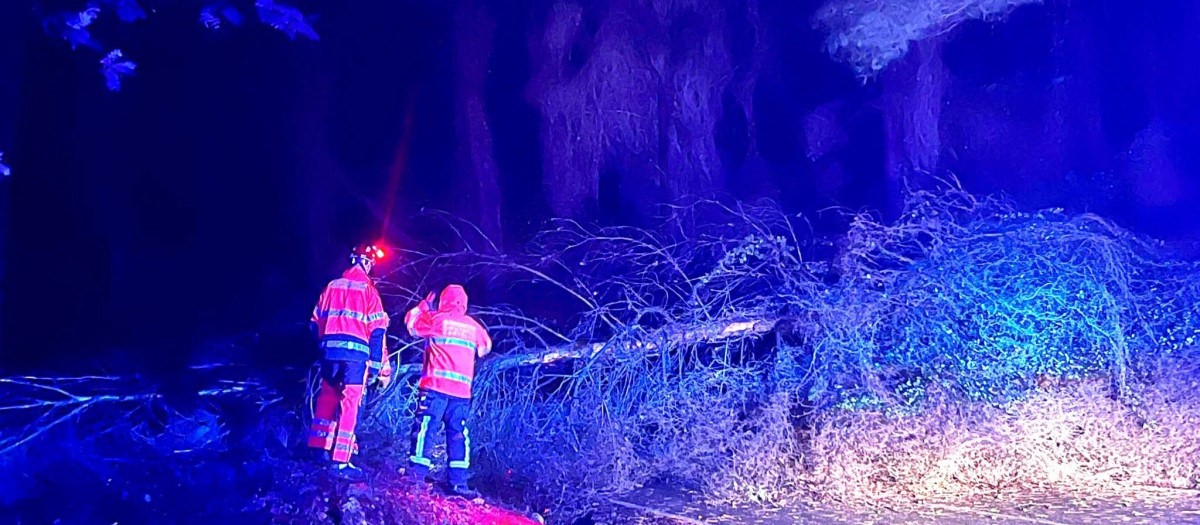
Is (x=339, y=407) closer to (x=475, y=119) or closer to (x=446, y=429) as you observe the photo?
(x=446, y=429)

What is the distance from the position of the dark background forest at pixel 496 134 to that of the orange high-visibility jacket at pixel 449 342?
13.7 ft

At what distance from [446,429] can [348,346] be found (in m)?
0.86

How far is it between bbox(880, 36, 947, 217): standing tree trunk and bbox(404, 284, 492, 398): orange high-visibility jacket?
6.81m

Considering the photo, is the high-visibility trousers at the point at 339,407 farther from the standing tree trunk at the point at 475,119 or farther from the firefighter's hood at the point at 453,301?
the standing tree trunk at the point at 475,119

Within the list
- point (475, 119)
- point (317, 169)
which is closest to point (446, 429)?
point (475, 119)

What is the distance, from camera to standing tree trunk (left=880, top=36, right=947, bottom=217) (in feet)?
33.5

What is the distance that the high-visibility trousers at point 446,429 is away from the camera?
5.27 metres

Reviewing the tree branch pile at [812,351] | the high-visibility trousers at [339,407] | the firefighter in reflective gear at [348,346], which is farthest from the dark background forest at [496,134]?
the firefighter in reflective gear at [348,346]

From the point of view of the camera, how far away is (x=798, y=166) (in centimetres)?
1162

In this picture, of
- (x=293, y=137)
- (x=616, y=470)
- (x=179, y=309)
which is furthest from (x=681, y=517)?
(x=179, y=309)

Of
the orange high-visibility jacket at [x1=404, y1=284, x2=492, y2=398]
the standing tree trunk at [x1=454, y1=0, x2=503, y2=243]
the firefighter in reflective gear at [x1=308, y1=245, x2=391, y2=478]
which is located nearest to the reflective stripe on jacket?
the firefighter in reflective gear at [x1=308, y1=245, x2=391, y2=478]

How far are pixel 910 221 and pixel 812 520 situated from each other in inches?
124

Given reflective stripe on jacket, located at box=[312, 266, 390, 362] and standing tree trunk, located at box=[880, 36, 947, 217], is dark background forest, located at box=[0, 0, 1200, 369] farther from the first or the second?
reflective stripe on jacket, located at box=[312, 266, 390, 362]

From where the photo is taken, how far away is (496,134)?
10.7 m
